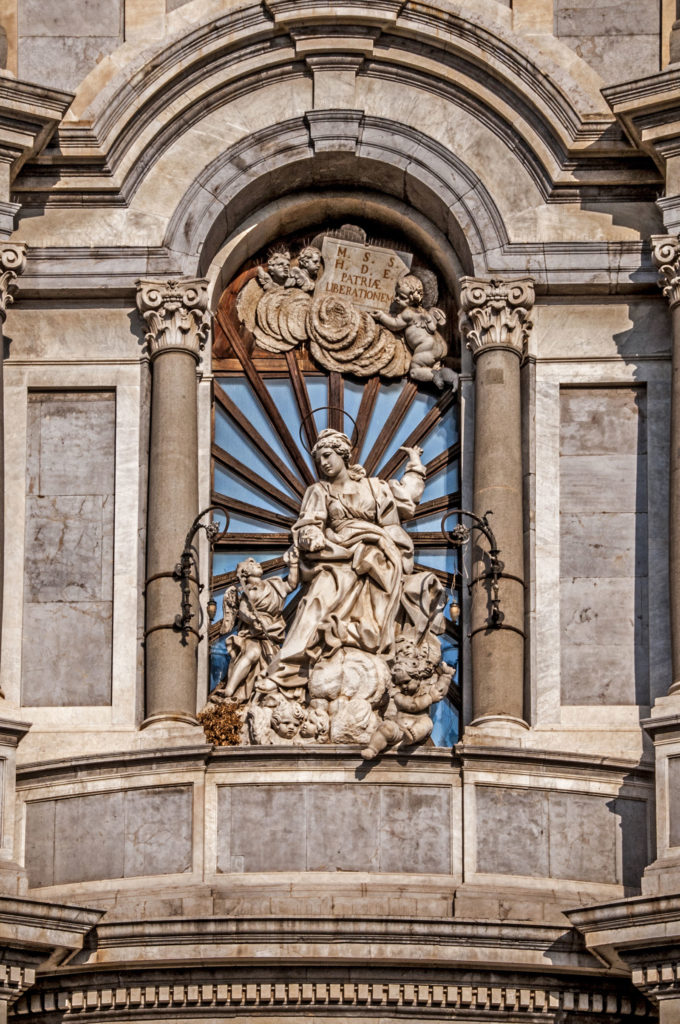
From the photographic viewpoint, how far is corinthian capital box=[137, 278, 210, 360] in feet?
79.7

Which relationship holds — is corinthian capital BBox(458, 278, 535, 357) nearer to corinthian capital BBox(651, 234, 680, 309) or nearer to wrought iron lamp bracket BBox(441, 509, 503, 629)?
corinthian capital BBox(651, 234, 680, 309)

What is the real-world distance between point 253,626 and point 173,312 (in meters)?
2.36

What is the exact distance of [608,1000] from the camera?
72.4ft

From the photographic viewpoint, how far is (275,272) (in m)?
25.2

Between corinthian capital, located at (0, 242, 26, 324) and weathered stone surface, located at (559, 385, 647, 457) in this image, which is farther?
weathered stone surface, located at (559, 385, 647, 457)

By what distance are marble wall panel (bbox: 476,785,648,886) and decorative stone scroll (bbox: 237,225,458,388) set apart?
363cm

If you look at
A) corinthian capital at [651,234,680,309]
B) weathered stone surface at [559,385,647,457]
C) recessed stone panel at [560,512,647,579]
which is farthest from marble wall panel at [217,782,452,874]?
corinthian capital at [651,234,680,309]

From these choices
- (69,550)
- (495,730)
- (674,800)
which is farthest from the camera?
(69,550)

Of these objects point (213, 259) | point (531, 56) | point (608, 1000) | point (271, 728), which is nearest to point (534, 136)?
point (531, 56)

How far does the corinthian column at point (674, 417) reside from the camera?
23.1 m

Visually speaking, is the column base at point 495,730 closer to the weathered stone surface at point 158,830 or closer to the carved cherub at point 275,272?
the weathered stone surface at point 158,830

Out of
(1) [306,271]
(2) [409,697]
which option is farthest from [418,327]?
(2) [409,697]

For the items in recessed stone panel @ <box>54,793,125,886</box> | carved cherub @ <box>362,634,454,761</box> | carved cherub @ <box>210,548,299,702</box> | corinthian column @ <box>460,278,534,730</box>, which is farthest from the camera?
carved cherub @ <box>210,548,299,702</box>

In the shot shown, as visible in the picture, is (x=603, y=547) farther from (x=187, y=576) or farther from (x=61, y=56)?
(x=61, y=56)
